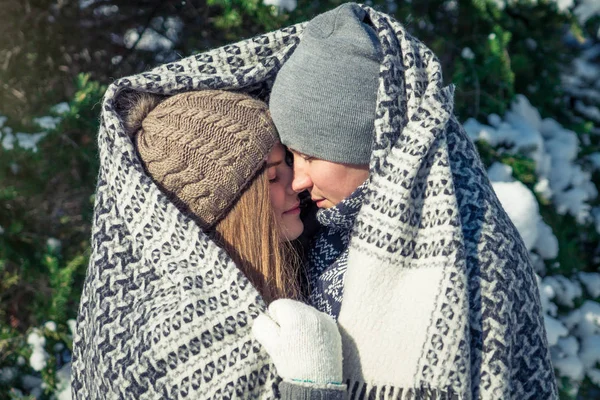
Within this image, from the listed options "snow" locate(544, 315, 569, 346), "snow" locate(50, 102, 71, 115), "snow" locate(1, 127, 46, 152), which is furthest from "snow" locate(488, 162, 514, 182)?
"snow" locate(1, 127, 46, 152)

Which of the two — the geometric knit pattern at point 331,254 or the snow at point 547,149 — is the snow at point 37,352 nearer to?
the geometric knit pattern at point 331,254

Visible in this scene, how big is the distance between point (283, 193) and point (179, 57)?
153cm

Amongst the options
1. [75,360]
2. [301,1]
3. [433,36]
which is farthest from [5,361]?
[433,36]

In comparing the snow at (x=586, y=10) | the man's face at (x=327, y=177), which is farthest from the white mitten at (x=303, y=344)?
the snow at (x=586, y=10)

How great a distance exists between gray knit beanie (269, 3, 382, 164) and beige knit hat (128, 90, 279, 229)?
10cm

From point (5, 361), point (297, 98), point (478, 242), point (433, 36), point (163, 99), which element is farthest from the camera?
point (433, 36)

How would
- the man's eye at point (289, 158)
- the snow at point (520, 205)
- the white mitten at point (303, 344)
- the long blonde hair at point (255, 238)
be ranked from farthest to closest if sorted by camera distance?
1. the snow at point (520, 205)
2. the man's eye at point (289, 158)
3. the long blonde hair at point (255, 238)
4. the white mitten at point (303, 344)

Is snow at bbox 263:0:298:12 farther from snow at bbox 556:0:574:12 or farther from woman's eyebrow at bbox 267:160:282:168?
snow at bbox 556:0:574:12

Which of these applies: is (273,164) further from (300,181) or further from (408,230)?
(408,230)

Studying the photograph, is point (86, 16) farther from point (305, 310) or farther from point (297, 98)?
point (305, 310)

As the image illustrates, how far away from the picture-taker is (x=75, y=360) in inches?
85.0

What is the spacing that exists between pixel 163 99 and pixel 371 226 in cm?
80

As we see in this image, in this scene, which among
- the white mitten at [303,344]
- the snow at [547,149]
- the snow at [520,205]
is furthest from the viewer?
the snow at [547,149]

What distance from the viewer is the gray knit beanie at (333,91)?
74.1 inches
